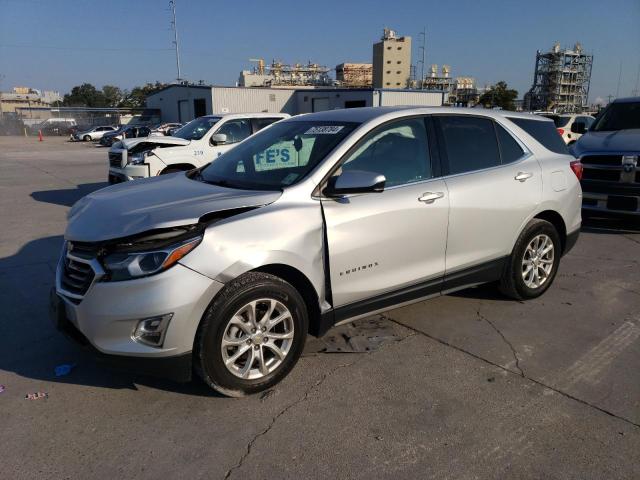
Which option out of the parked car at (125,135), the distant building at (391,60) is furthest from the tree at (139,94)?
the parked car at (125,135)

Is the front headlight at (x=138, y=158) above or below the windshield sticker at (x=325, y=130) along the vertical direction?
below

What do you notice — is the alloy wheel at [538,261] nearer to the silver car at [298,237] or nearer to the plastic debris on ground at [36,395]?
the silver car at [298,237]

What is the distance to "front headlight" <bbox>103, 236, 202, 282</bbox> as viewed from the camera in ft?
9.00

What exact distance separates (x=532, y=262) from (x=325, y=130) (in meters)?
2.39

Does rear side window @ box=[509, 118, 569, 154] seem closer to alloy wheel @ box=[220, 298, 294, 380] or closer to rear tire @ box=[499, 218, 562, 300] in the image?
rear tire @ box=[499, 218, 562, 300]

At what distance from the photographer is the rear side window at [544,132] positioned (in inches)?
186

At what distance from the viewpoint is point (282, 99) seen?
150 ft

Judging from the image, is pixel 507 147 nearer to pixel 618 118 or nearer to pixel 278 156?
pixel 278 156

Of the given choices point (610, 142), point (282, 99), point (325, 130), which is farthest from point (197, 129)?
point (282, 99)

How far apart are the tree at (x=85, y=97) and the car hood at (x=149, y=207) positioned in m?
132

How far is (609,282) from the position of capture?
A: 536 centimetres

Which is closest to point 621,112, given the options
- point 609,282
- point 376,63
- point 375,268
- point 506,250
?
point 609,282

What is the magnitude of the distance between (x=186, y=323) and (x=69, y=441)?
0.90 m

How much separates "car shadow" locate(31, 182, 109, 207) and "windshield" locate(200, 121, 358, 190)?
7.02 meters
